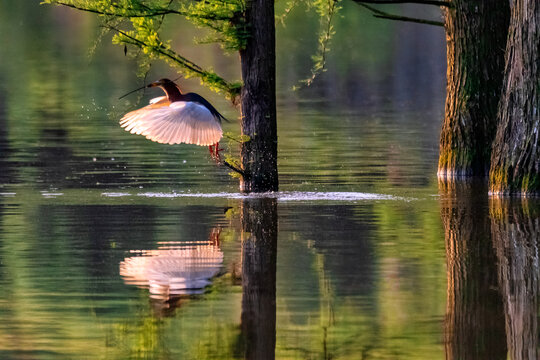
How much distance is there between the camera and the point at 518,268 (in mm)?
10789

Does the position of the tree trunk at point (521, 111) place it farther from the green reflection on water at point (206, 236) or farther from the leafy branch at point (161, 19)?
the leafy branch at point (161, 19)

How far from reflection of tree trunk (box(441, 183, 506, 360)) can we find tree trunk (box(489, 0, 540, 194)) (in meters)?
0.58

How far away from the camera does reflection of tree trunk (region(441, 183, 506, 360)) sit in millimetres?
8227

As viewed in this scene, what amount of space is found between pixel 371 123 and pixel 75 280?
19.7m

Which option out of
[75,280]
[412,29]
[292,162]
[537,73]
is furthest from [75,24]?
[75,280]

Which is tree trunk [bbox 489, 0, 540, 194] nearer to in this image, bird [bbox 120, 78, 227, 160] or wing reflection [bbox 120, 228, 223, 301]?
bird [bbox 120, 78, 227, 160]

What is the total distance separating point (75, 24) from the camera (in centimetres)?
7606

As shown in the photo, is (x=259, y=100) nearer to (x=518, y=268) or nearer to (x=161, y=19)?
(x=161, y=19)

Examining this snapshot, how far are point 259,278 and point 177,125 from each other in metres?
5.52

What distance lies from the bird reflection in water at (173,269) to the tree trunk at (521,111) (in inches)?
179

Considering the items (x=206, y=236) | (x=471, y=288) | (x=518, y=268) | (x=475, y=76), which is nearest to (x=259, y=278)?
(x=471, y=288)

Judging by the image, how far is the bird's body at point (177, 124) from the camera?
51.8 ft

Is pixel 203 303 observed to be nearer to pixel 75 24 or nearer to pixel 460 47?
pixel 460 47

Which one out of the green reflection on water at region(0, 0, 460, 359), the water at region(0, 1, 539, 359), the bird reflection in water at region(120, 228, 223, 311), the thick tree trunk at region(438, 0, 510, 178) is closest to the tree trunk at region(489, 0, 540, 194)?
the water at region(0, 1, 539, 359)
